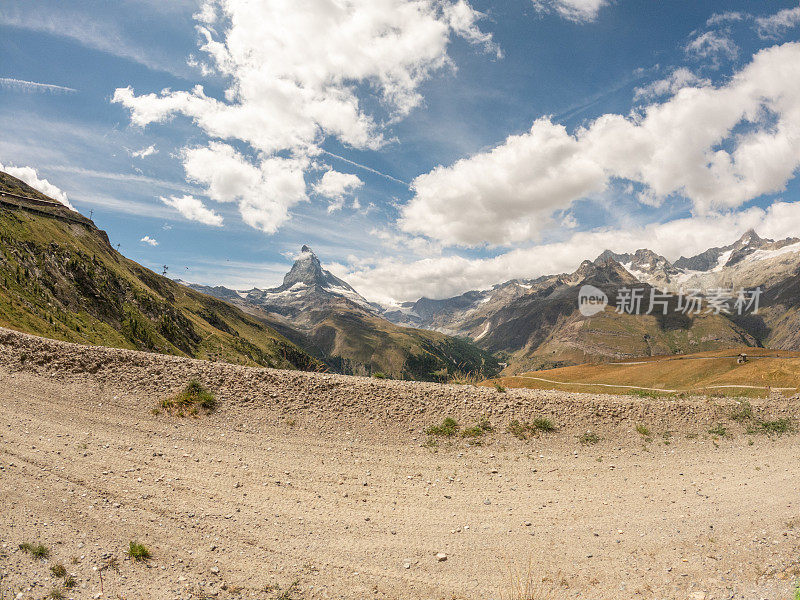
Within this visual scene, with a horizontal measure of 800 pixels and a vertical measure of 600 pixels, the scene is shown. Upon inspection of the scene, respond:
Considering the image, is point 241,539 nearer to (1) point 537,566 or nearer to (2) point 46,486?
(2) point 46,486

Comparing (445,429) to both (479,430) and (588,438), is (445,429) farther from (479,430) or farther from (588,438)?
(588,438)

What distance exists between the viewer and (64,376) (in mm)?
18094

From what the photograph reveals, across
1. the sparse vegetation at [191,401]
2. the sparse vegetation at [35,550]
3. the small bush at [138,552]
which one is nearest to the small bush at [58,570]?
the sparse vegetation at [35,550]

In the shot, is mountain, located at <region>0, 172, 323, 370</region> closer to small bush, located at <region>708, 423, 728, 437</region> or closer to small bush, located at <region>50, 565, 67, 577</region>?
small bush, located at <region>50, 565, 67, 577</region>

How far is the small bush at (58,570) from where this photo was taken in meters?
7.75

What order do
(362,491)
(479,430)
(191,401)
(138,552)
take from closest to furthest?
(138,552) → (362,491) → (479,430) → (191,401)

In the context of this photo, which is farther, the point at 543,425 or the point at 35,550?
the point at 543,425

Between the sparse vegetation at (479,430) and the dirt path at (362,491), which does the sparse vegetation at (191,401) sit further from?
the sparse vegetation at (479,430)

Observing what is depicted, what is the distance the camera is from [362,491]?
12172 mm

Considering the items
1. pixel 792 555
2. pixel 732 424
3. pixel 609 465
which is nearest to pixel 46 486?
pixel 609 465

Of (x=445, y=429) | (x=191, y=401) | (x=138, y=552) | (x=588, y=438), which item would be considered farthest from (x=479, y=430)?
(x=191, y=401)

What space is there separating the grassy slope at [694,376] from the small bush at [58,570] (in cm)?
6147

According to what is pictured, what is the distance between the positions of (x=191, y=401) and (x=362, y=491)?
1014 centimetres

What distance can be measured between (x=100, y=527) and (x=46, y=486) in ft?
9.42
